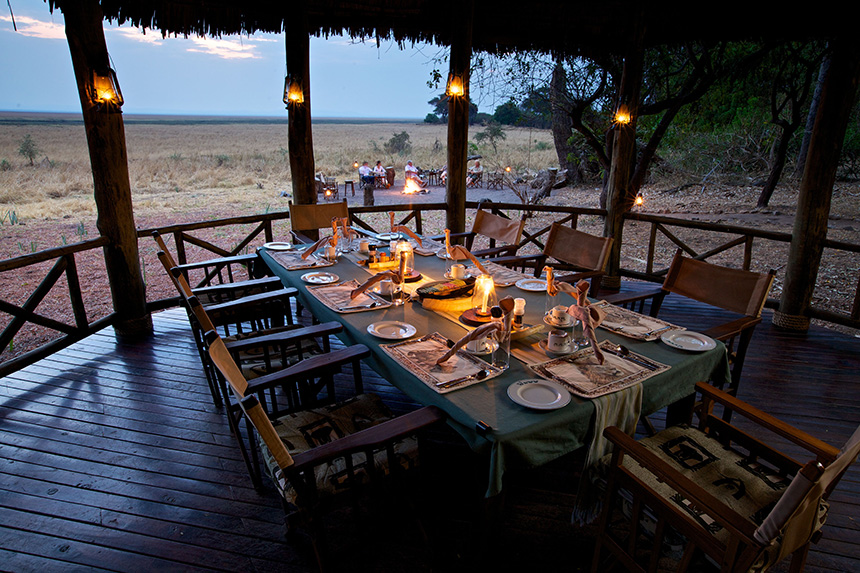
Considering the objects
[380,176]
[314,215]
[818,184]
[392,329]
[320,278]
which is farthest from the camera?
[380,176]

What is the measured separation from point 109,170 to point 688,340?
13.8 feet

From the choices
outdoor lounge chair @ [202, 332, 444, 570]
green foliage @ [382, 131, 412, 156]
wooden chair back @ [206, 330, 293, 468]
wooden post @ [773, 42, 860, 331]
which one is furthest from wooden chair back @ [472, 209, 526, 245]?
green foliage @ [382, 131, 412, 156]

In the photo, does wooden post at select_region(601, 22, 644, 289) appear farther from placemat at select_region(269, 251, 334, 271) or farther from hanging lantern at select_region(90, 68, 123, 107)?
hanging lantern at select_region(90, 68, 123, 107)

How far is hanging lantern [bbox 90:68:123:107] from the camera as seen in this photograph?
348cm

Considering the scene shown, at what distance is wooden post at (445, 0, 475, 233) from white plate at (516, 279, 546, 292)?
2481 millimetres

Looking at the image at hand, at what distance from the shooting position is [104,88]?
11.5 ft

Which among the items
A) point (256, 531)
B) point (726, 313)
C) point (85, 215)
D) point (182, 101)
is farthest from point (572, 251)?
point (182, 101)

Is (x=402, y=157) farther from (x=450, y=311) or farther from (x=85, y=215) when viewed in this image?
(x=450, y=311)

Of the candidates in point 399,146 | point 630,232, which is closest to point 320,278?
point 630,232

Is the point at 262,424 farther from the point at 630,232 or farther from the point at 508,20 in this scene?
the point at 630,232

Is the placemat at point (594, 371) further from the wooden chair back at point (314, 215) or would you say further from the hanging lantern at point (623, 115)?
the hanging lantern at point (623, 115)

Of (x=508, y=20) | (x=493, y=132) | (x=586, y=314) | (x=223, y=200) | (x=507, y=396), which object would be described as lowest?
(x=223, y=200)

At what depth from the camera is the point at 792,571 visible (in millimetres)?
1438

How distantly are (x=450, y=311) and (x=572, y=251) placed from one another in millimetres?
1573
